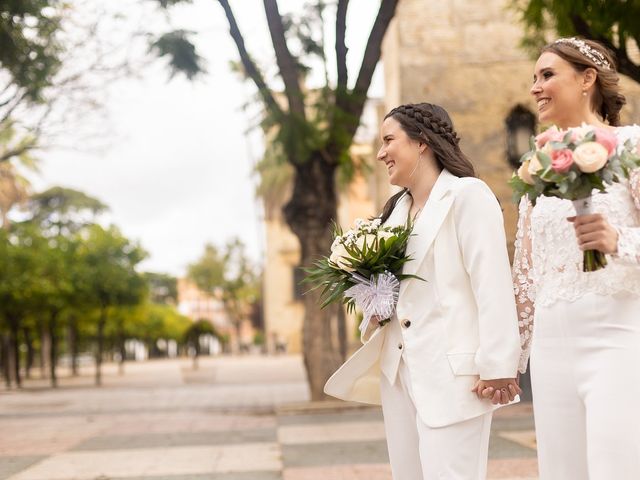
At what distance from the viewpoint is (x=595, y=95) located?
3.51 metres

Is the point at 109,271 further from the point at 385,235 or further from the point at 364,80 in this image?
the point at 385,235

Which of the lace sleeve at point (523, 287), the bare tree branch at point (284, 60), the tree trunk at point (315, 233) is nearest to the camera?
the lace sleeve at point (523, 287)

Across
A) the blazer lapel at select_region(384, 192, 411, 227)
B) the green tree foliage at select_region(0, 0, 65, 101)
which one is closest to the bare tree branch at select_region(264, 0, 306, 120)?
the green tree foliage at select_region(0, 0, 65, 101)

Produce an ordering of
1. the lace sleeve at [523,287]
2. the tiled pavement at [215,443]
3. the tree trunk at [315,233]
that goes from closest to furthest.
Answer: the lace sleeve at [523,287] < the tiled pavement at [215,443] < the tree trunk at [315,233]

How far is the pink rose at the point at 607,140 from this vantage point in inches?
120

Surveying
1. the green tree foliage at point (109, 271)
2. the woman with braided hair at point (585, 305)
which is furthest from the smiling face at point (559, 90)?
the green tree foliage at point (109, 271)

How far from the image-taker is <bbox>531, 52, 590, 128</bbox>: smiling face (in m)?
3.44

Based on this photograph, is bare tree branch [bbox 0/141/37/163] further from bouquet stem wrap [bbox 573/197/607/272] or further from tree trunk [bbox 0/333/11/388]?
bouquet stem wrap [bbox 573/197/607/272]

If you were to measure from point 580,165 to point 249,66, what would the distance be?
10885mm

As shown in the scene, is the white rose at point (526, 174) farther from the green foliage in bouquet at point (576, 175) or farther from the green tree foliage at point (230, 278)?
Result: the green tree foliage at point (230, 278)

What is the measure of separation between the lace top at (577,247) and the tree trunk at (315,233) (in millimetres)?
10928

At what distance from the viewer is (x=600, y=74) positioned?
3453 mm

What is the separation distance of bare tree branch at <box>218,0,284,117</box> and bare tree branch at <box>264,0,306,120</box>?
0.85 feet

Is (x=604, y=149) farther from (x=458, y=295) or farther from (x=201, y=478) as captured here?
(x=201, y=478)
